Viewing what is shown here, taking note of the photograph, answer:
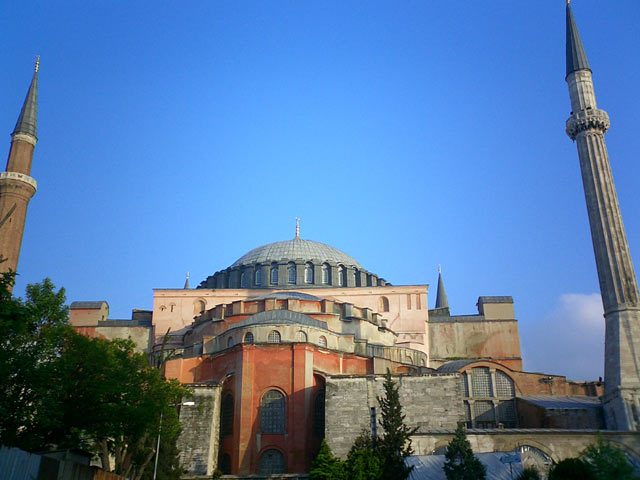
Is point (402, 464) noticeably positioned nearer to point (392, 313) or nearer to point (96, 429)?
point (96, 429)

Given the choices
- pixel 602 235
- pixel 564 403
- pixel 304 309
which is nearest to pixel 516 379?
pixel 564 403

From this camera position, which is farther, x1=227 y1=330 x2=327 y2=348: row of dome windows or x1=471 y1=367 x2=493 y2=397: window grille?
x1=471 y1=367 x2=493 y2=397: window grille

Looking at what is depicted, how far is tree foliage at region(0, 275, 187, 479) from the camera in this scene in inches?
550

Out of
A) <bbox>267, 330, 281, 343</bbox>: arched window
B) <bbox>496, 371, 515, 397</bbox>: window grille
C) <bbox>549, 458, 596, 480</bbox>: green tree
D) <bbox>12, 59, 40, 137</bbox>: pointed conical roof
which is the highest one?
<bbox>12, 59, 40, 137</bbox>: pointed conical roof

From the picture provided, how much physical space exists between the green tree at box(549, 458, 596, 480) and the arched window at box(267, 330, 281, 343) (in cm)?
1335

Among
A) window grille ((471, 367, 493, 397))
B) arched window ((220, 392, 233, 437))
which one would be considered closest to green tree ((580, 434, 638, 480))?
arched window ((220, 392, 233, 437))

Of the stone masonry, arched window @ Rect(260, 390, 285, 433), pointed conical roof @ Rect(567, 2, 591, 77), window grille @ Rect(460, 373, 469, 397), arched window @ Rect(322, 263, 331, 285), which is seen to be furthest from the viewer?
arched window @ Rect(322, 263, 331, 285)

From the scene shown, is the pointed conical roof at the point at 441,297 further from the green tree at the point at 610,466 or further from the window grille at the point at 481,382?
the green tree at the point at 610,466

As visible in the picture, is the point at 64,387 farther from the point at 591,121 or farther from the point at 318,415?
the point at 591,121

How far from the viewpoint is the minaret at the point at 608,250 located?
81.6 feet

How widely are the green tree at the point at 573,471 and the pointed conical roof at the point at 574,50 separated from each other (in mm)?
20918

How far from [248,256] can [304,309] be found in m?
11.6

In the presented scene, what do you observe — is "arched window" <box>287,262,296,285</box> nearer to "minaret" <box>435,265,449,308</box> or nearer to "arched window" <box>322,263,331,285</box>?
"arched window" <box>322,263,331,285</box>

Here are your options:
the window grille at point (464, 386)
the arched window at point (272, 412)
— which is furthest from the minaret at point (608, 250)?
the arched window at point (272, 412)
